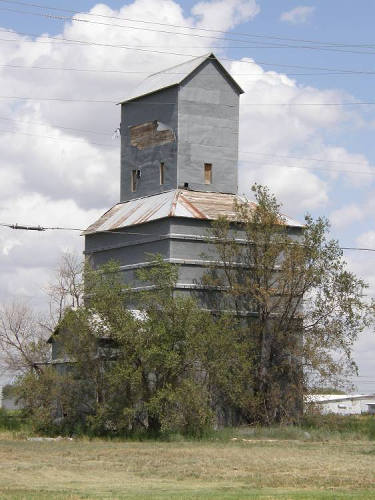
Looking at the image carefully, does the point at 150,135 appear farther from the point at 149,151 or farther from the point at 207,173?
the point at 207,173

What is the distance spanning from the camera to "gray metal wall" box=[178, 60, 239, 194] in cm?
5253

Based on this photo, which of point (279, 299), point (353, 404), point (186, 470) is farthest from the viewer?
point (353, 404)

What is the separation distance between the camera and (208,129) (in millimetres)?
53469

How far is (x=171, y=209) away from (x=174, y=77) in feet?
28.0

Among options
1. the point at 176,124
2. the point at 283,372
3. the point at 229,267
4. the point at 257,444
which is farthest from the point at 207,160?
the point at 257,444

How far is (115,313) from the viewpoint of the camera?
42781 millimetres

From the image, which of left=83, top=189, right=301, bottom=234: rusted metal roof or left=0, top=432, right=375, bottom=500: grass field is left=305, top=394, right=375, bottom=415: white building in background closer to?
left=83, top=189, right=301, bottom=234: rusted metal roof

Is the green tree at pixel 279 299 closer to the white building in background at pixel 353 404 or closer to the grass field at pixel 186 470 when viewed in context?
the grass field at pixel 186 470

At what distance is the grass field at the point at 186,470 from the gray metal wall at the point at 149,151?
17293 mm

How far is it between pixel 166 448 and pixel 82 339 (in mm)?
8386

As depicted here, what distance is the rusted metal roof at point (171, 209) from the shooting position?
162 feet

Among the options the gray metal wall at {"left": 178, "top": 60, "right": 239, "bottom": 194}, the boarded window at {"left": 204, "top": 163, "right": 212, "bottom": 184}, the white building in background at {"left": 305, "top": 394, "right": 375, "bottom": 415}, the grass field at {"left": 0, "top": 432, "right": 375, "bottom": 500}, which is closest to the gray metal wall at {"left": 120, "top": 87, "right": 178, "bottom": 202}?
the gray metal wall at {"left": 178, "top": 60, "right": 239, "bottom": 194}

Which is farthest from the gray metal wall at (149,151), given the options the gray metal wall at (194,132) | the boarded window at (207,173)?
the boarded window at (207,173)

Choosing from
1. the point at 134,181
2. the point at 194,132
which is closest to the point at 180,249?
the point at 194,132
